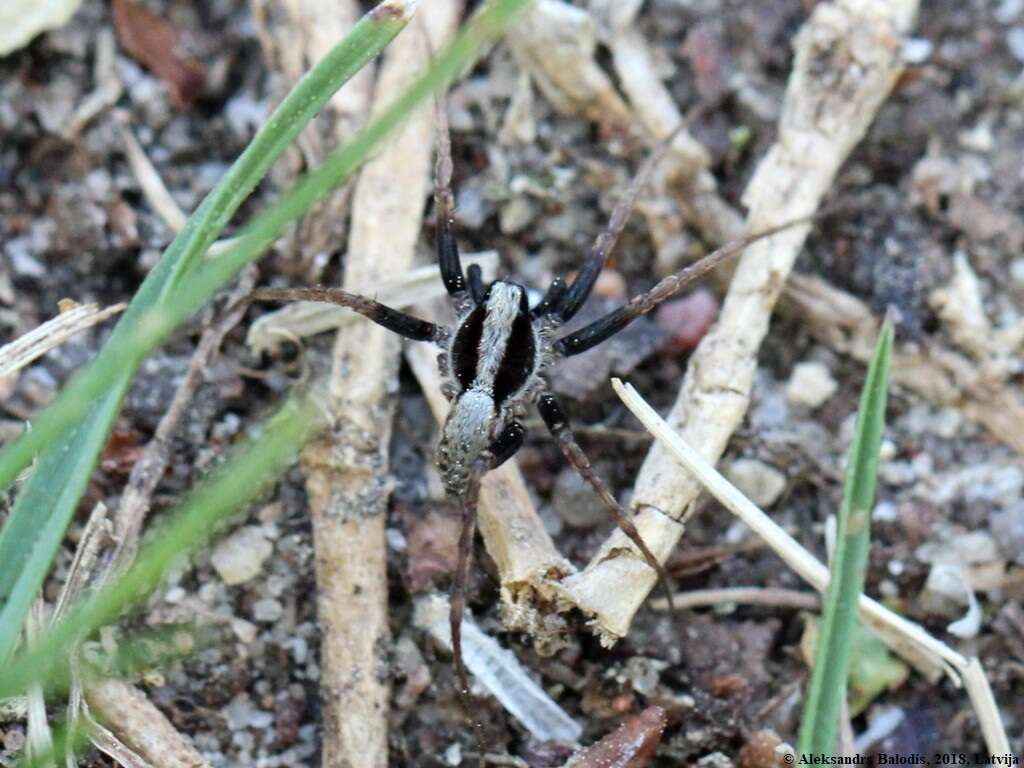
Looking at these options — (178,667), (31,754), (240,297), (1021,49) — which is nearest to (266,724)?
(178,667)

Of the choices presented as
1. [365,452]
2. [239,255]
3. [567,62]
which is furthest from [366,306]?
[239,255]

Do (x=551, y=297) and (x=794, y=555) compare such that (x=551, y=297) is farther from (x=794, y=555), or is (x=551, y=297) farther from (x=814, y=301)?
(x=794, y=555)

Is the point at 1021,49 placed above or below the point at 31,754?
below

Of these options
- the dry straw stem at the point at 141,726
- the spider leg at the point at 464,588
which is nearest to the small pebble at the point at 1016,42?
the spider leg at the point at 464,588

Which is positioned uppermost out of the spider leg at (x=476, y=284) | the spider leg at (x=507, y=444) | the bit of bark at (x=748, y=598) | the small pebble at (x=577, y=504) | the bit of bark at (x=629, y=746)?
the spider leg at (x=476, y=284)

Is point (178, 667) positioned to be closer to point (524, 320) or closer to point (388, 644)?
point (388, 644)

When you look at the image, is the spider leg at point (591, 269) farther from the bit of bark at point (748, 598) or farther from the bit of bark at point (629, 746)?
the bit of bark at point (629, 746)
